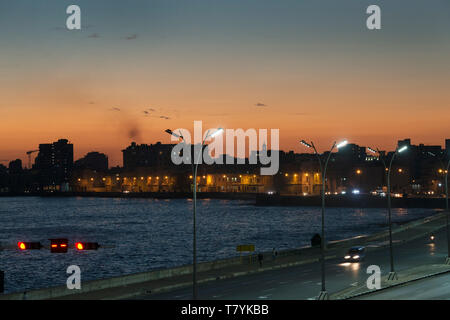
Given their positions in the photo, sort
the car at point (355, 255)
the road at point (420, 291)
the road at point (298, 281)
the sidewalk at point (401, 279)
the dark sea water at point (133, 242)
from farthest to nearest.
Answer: the dark sea water at point (133, 242) < the car at point (355, 255) < the road at point (298, 281) < the sidewalk at point (401, 279) < the road at point (420, 291)

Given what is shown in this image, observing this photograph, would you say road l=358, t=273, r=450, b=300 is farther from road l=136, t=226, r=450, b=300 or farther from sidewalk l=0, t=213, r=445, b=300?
sidewalk l=0, t=213, r=445, b=300

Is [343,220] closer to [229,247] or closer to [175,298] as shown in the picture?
[229,247]

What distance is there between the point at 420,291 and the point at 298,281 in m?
9.85

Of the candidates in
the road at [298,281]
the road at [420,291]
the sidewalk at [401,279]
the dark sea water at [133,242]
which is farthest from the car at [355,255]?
the dark sea water at [133,242]

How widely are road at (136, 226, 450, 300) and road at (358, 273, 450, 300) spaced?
355 cm

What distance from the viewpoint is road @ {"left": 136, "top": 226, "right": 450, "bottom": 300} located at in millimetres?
38406

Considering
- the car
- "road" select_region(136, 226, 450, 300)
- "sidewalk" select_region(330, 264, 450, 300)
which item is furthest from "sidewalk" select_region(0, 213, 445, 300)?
"sidewalk" select_region(330, 264, 450, 300)

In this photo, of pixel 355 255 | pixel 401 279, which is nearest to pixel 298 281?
pixel 401 279

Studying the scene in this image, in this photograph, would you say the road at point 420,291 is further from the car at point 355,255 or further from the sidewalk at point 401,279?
the car at point 355,255

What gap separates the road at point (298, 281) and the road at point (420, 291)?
3548 mm

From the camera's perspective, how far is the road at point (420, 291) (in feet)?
113

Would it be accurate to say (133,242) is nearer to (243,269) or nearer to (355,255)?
(355,255)
